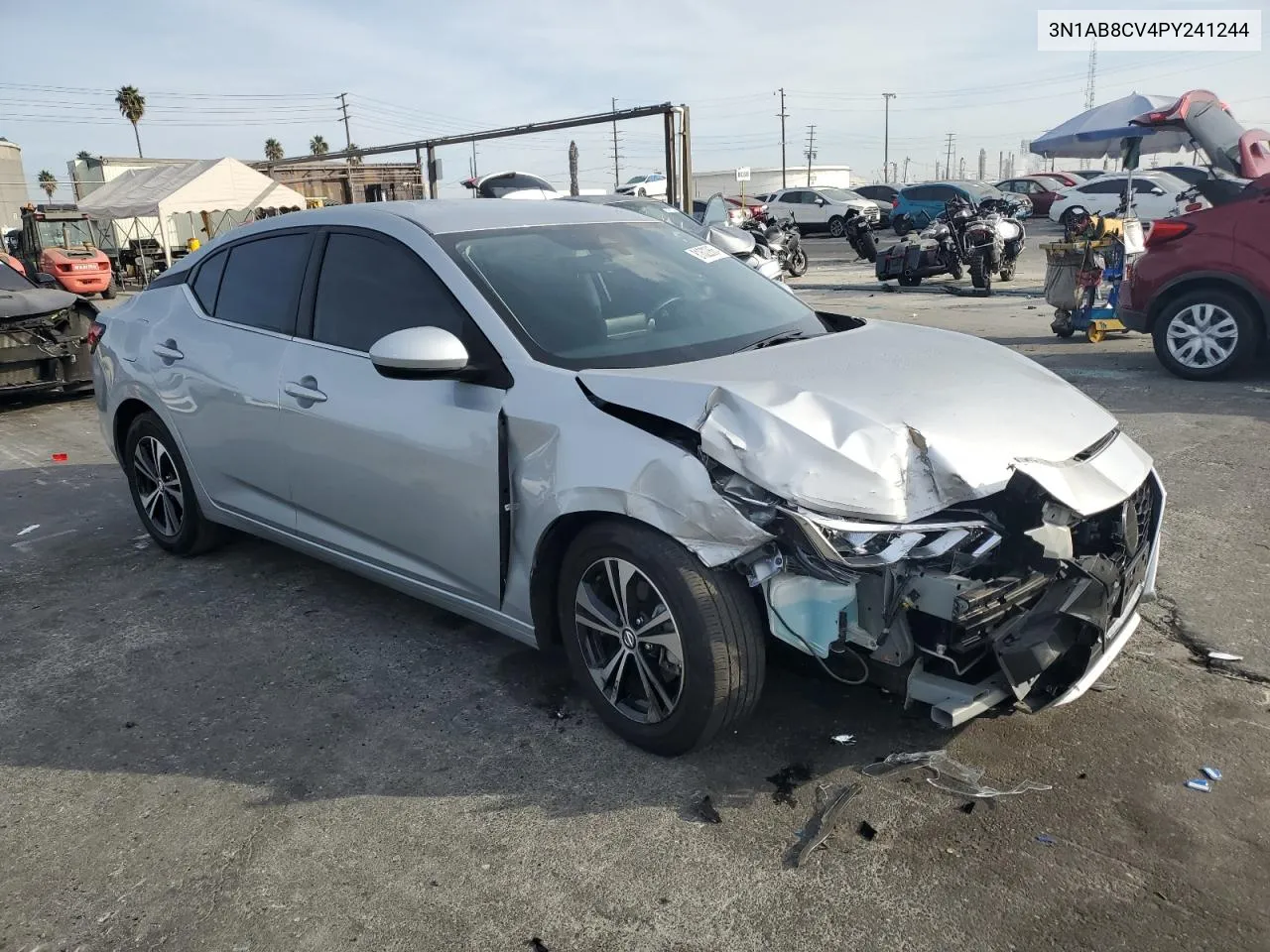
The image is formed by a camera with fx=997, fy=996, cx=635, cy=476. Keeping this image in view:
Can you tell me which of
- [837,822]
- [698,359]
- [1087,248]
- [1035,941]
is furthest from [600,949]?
[1087,248]

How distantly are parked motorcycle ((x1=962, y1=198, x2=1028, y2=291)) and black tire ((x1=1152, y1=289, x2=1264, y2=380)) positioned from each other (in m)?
7.15

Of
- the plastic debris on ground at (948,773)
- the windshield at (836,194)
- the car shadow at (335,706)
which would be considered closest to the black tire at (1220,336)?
the car shadow at (335,706)

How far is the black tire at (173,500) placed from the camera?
16.2 feet

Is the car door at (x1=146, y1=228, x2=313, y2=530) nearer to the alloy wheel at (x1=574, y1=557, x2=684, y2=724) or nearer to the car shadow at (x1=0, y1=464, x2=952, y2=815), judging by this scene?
the car shadow at (x1=0, y1=464, x2=952, y2=815)

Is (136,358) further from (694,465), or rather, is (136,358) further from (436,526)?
(694,465)

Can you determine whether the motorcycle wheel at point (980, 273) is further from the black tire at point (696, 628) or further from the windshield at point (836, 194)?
the windshield at point (836, 194)

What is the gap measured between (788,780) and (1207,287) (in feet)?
23.4

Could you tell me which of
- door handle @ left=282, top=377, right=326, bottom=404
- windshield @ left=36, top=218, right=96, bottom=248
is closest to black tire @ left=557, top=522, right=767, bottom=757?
door handle @ left=282, top=377, right=326, bottom=404

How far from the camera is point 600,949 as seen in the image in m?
2.38

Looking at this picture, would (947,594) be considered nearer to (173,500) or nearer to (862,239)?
(173,500)

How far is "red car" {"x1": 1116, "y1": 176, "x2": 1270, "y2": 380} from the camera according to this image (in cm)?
785

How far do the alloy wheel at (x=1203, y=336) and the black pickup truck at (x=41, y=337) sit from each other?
32.8ft

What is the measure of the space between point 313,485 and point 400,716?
1074 mm

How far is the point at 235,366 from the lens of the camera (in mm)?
4359
